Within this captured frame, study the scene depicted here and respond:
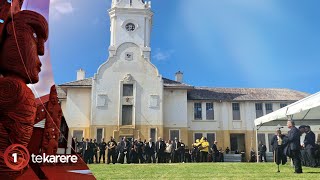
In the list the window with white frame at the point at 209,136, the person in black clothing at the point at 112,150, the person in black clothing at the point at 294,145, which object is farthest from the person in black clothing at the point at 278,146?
the person in black clothing at the point at 112,150

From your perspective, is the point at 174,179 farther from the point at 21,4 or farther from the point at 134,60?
the point at 21,4

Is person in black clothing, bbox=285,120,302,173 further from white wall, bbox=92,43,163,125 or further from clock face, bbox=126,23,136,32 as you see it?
clock face, bbox=126,23,136,32

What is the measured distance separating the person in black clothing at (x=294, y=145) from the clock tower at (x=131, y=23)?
140 centimetres

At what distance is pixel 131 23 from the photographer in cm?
224

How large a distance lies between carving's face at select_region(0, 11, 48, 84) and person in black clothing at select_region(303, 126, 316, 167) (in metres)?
2.27

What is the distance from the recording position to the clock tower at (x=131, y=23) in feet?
6.80

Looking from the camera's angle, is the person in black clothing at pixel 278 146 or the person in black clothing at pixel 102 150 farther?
the person in black clothing at pixel 278 146

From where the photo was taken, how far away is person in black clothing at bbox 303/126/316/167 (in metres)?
2.97

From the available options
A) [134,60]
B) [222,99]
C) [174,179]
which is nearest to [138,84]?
[134,60]

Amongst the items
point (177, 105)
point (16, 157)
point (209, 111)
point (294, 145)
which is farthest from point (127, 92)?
point (177, 105)

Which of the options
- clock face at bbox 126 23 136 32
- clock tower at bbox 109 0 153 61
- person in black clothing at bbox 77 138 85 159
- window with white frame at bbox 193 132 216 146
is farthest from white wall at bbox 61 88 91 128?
window with white frame at bbox 193 132 216 146

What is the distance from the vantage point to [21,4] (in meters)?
2.06

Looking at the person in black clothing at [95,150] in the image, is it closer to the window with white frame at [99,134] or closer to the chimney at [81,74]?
the window with white frame at [99,134]

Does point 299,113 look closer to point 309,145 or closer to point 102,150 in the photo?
point 309,145
